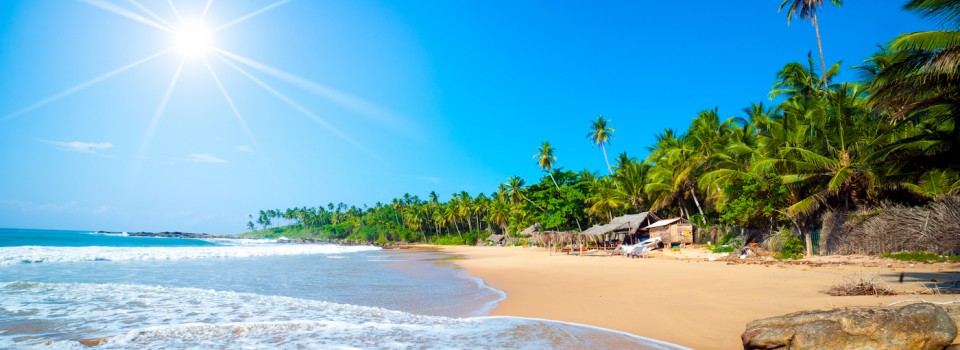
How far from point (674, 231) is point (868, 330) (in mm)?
25509

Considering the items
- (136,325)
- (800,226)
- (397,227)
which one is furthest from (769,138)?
(397,227)

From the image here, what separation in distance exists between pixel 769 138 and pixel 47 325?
25.8m

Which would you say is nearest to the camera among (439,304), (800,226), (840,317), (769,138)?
(840,317)

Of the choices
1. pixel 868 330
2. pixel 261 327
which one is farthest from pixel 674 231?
pixel 261 327

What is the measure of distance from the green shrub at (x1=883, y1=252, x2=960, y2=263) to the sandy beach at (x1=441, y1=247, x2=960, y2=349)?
1.29ft

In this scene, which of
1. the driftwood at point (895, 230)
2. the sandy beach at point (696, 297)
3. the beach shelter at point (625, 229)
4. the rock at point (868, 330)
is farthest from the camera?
the beach shelter at point (625, 229)

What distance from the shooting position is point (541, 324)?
684 cm

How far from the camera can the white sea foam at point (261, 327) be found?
5.71m

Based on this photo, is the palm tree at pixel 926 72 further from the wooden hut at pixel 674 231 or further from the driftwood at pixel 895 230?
the wooden hut at pixel 674 231

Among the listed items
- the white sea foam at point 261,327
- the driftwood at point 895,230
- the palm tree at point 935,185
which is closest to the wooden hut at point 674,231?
the driftwood at point 895,230

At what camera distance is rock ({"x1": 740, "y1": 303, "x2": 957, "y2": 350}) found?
400 centimetres

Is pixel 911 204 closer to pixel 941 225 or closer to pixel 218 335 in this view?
pixel 941 225

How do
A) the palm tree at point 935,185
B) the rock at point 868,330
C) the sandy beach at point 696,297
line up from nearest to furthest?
the rock at point 868,330 < the sandy beach at point 696,297 < the palm tree at point 935,185

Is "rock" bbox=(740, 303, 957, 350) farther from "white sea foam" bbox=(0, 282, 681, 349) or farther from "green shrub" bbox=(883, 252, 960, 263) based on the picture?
"green shrub" bbox=(883, 252, 960, 263)
